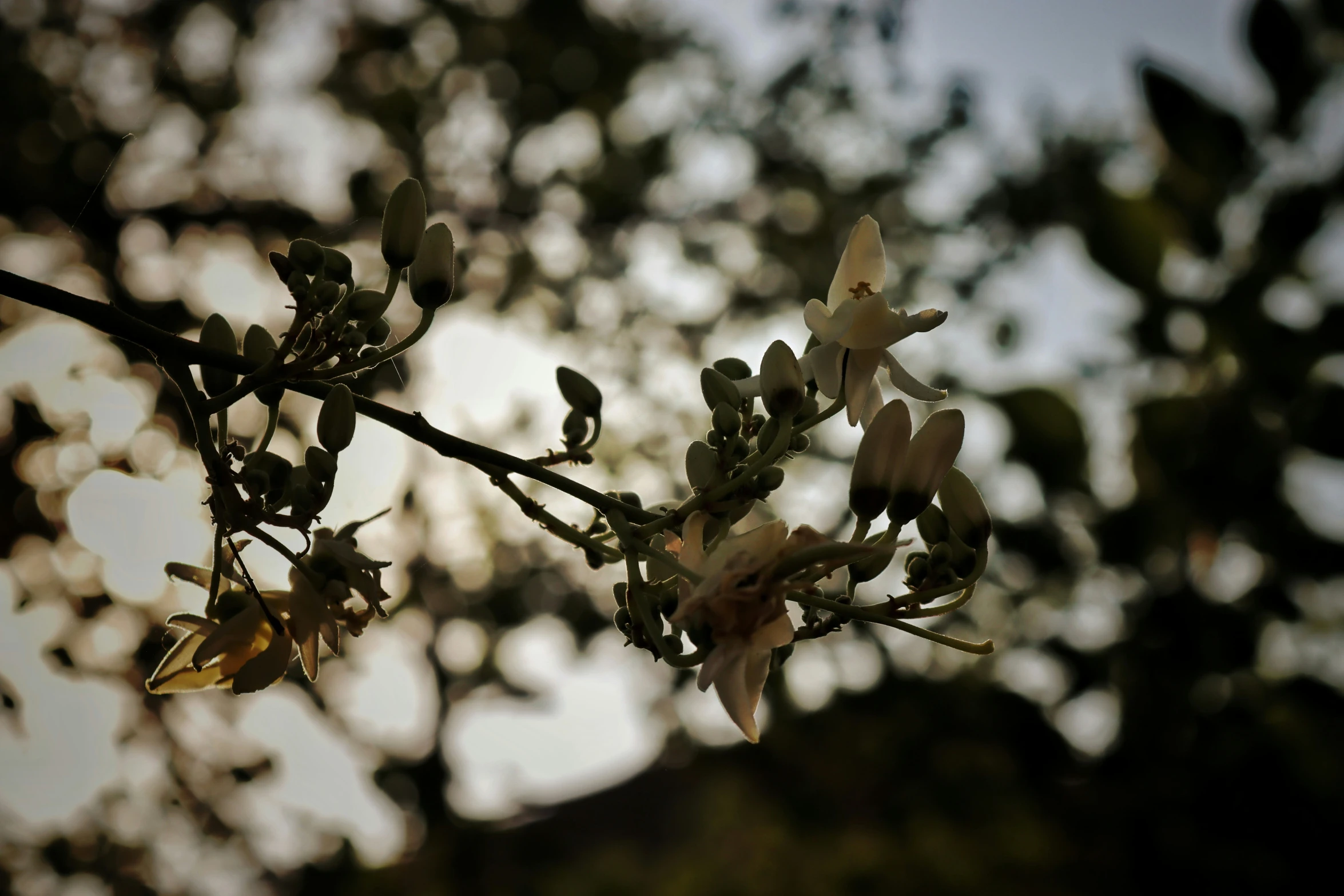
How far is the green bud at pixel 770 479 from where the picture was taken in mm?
614

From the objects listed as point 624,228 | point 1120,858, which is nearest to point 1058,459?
point 1120,858

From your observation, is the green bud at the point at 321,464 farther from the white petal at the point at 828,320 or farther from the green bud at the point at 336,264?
the white petal at the point at 828,320

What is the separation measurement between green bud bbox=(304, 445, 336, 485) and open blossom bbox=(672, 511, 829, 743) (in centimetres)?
23

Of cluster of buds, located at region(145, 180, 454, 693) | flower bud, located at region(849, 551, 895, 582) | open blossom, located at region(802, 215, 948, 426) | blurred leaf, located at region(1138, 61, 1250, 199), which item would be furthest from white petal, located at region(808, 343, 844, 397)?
blurred leaf, located at region(1138, 61, 1250, 199)

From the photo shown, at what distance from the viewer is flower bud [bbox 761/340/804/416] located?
1.90 feet

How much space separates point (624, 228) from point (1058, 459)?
6.72 feet

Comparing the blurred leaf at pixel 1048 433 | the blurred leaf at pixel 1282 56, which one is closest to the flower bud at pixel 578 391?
the blurred leaf at pixel 1048 433

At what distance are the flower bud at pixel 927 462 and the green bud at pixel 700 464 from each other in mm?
102

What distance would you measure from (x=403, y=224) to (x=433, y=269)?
1.4 inches

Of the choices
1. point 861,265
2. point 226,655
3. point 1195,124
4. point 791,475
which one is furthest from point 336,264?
point 791,475

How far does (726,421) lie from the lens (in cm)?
62

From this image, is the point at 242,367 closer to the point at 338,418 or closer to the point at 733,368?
the point at 338,418

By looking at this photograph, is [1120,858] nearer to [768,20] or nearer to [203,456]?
[203,456]

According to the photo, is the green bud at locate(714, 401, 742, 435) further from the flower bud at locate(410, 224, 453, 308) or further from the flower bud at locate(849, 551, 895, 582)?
the flower bud at locate(410, 224, 453, 308)
